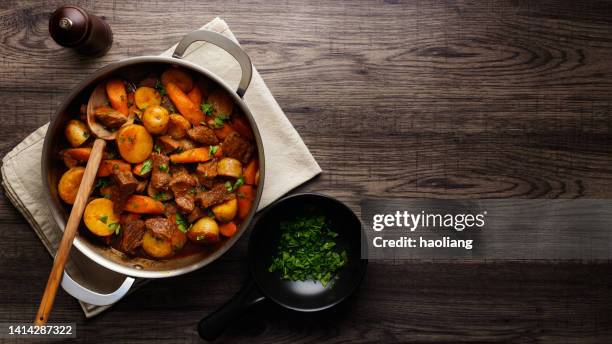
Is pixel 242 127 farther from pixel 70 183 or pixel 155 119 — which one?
pixel 70 183

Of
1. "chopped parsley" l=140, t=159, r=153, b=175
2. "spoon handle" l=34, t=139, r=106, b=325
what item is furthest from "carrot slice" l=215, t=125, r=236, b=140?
"spoon handle" l=34, t=139, r=106, b=325

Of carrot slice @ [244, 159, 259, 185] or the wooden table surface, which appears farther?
the wooden table surface

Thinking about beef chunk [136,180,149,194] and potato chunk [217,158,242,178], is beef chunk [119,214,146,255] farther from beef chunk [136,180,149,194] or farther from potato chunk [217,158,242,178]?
potato chunk [217,158,242,178]

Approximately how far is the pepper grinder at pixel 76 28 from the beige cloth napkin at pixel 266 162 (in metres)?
0.21

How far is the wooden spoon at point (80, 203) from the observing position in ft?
4.76

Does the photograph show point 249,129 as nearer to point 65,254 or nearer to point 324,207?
point 324,207

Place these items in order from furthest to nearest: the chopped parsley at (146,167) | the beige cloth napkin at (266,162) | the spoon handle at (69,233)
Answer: the beige cloth napkin at (266,162) → the chopped parsley at (146,167) → the spoon handle at (69,233)

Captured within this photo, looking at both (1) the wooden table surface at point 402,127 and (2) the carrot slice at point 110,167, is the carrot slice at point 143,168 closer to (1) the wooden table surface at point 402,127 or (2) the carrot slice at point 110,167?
(2) the carrot slice at point 110,167

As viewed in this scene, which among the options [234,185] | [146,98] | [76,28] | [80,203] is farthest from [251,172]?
[76,28]

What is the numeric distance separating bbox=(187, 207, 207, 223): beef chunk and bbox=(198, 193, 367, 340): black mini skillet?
177mm

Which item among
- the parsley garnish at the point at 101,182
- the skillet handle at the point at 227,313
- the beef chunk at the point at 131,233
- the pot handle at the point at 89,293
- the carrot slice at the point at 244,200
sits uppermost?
the carrot slice at the point at 244,200

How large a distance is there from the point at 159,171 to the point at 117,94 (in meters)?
0.27

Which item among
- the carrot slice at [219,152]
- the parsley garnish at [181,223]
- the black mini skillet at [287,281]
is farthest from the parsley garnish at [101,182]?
the black mini skillet at [287,281]

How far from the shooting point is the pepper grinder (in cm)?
157
